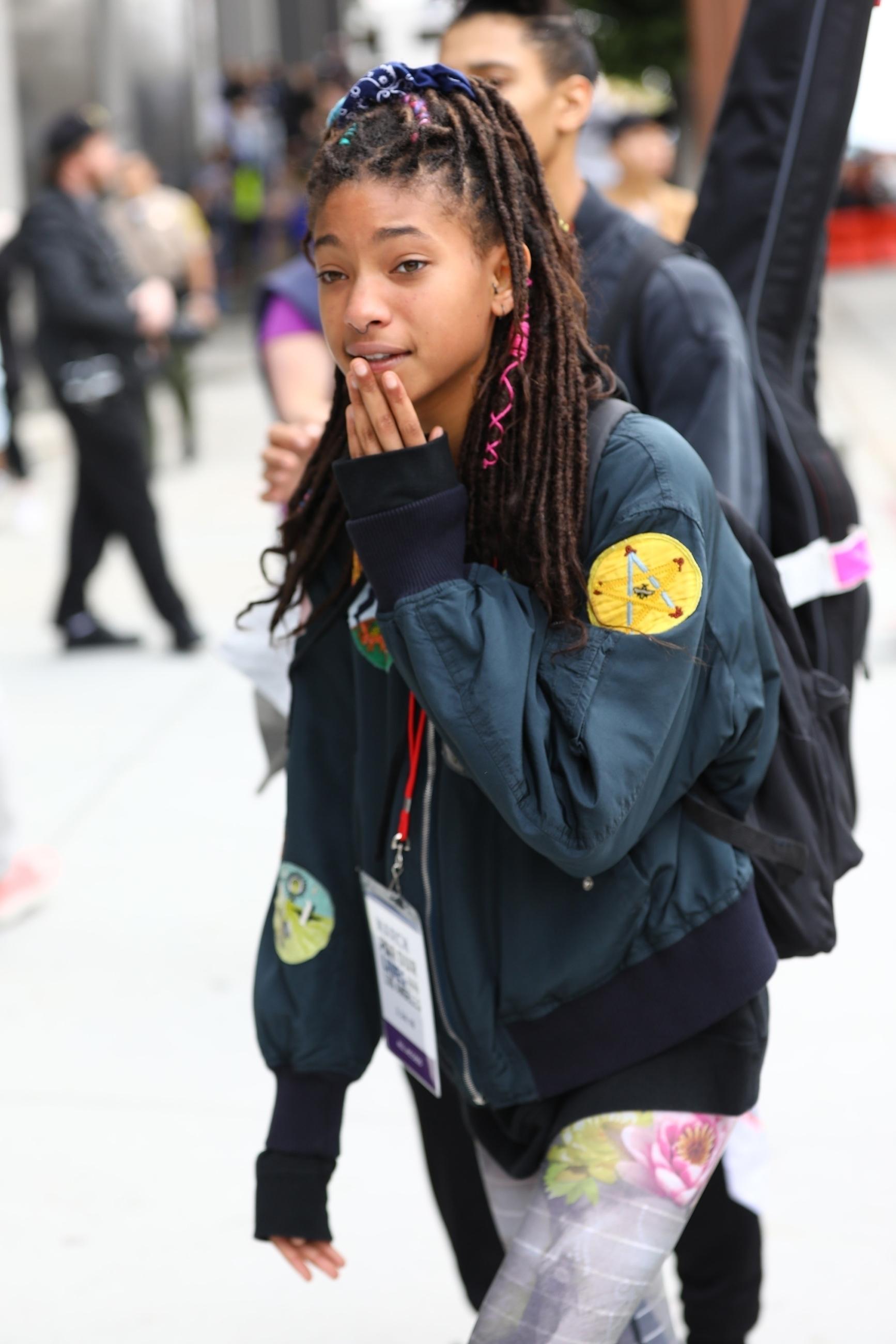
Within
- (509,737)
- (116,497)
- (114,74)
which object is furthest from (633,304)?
(114,74)

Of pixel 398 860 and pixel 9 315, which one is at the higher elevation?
pixel 398 860

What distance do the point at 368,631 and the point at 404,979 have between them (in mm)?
401

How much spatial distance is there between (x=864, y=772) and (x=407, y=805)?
12.3 ft

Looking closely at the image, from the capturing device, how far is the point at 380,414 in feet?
5.18

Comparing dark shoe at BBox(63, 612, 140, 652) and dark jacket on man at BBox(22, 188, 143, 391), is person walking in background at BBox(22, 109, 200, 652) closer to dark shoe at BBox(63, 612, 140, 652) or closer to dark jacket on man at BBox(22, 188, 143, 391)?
dark jacket on man at BBox(22, 188, 143, 391)

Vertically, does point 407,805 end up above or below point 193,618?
above

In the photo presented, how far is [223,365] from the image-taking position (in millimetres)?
16719

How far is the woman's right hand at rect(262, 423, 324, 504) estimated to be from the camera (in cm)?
252

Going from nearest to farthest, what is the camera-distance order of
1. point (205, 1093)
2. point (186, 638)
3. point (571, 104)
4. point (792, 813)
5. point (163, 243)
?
point (792, 813) < point (571, 104) < point (205, 1093) < point (186, 638) < point (163, 243)

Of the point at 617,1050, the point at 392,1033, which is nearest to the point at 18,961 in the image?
the point at 392,1033

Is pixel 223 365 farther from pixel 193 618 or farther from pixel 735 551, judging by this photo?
pixel 735 551

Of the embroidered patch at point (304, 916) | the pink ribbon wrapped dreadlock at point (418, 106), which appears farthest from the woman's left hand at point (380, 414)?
the embroidered patch at point (304, 916)

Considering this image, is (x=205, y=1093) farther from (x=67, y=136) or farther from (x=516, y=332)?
(x=67, y=136)

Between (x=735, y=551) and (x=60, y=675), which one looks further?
(x=60, y=675)
